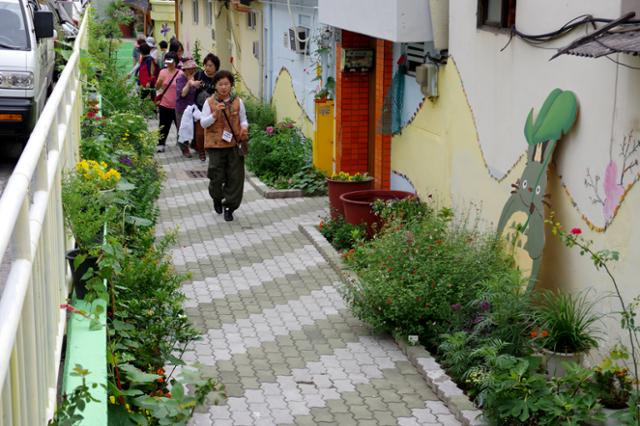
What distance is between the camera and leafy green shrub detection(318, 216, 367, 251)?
11.0 m

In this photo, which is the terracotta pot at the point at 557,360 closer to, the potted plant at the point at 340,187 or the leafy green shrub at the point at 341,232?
the leafy green shrub at the point at 341,232

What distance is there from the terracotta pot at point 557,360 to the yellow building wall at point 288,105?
9.46m

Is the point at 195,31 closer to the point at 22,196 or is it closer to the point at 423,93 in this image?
the point at 423,93

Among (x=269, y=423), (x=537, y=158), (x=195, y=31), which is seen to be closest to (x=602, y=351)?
(x=537, y=158)

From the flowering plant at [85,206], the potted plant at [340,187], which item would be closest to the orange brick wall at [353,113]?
the potted plant at [340,187]

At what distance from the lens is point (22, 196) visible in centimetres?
346

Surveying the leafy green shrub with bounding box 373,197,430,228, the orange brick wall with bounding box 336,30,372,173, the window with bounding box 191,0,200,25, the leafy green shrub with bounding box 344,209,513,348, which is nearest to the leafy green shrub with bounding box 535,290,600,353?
the leafy green shrub with bounding box 344,209,513,348

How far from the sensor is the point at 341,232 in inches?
443

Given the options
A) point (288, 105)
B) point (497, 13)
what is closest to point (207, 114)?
point (497, 13)

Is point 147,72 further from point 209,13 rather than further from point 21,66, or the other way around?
point 21,66

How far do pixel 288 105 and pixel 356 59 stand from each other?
4.07 meters

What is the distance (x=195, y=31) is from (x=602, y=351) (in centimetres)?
2305

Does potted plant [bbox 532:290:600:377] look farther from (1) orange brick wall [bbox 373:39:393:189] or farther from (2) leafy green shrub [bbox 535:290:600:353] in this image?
(1) orange brick wall [bbox 373:39:393:189]

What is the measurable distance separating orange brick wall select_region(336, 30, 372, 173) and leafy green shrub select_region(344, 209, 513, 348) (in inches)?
200
